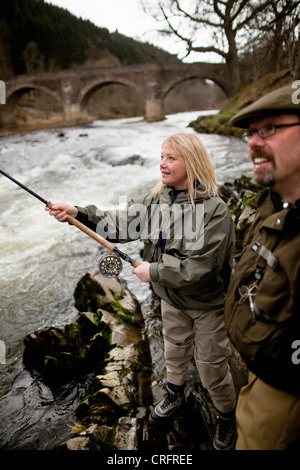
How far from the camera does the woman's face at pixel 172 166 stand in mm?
2080

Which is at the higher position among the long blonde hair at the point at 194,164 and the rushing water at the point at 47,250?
the long blonde hair at the point at 194,164

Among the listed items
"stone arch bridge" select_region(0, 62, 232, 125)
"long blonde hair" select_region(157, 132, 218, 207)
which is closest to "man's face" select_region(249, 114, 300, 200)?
"long blonde hair" select_region(157, 132, 218, 207)

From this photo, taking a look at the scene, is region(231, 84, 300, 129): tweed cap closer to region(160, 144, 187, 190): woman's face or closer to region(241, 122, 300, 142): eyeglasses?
region(241, 122, 300, 142): eyeglasses

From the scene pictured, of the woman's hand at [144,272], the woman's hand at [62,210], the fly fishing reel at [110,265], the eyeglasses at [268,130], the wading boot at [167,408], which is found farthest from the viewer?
→ the fly fishing reel at [110,265]

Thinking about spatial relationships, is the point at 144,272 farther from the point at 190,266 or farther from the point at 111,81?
the point at 111,81

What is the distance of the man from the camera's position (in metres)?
1.22

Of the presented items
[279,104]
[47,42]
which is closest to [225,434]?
[279,104]

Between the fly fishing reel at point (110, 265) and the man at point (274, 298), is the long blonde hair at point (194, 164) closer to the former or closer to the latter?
the man at point (274, 298)

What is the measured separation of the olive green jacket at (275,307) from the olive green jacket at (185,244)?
436 mm

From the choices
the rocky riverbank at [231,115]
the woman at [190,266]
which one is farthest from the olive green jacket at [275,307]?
the rocky riverbank at [231,115]

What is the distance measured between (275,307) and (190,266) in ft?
2.19

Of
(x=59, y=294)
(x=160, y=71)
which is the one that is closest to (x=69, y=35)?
(x=160, y=71)

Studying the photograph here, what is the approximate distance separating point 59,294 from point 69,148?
1315 cm

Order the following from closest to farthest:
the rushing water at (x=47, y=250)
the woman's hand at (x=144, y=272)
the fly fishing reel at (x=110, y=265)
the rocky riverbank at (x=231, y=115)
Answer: the woman's hand at (x=144, y=272) < the fly fishing reel at (x=110, y=265) < the rushing water at (x=47, y=250) < the rocky riverbank at (x=231, y=115)
